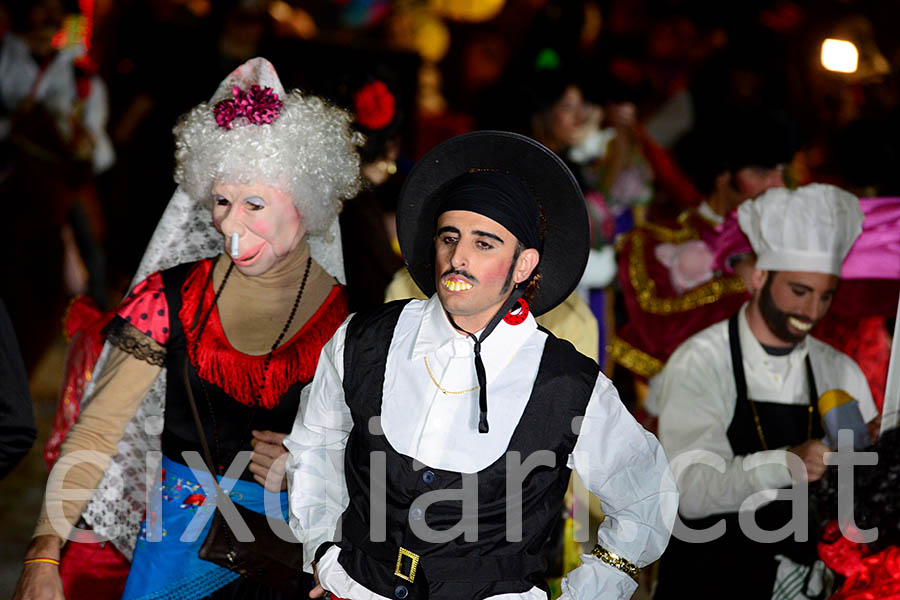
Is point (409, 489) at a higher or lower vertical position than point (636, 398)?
lower

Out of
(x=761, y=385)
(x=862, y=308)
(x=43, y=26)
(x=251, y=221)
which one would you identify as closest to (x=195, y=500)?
(x=251, y=221)

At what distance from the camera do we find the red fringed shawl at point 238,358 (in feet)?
A: 8.41

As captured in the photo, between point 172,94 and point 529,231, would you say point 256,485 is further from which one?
point 172,94

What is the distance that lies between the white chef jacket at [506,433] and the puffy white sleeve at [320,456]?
0.03 metres

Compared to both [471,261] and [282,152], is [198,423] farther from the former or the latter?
[471,261]

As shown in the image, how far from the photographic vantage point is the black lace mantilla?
2521 millimetres

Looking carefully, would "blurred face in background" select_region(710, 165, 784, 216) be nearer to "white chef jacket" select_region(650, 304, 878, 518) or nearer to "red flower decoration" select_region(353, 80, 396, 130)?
"white chef jacket" select_region(650, 304, 878, 518)

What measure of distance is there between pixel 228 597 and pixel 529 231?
1.20 meters

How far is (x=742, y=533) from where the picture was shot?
3018mm

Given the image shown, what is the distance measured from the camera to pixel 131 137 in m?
8.07

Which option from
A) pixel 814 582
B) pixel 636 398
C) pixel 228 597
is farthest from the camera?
pixel 636 398

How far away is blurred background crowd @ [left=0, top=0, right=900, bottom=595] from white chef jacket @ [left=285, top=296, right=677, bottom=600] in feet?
3.63

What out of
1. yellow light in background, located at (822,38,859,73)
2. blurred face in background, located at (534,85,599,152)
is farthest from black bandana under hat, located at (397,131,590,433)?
yellow light in background, located at (822,38,859,73)

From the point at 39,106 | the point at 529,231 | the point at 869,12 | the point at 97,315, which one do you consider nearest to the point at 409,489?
the point at 529,231
